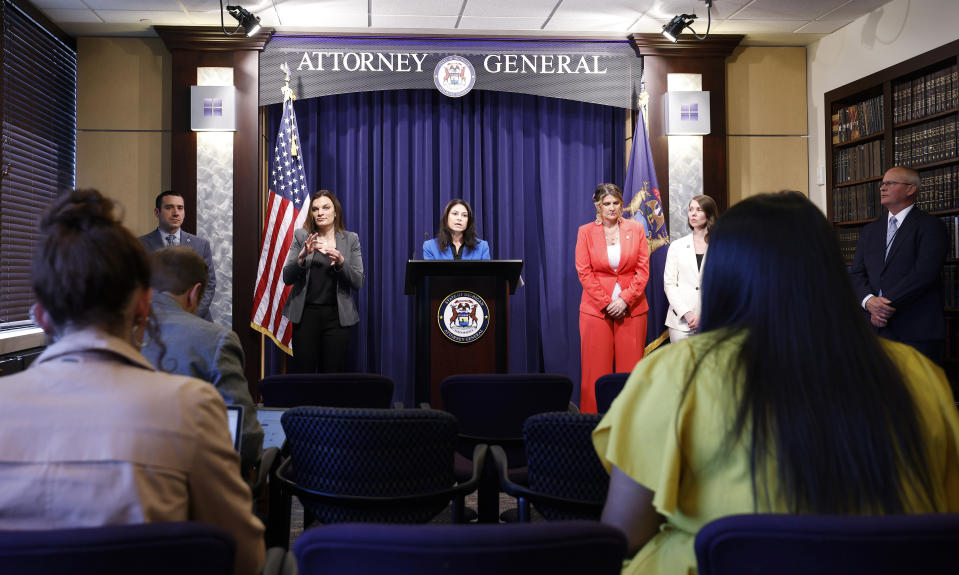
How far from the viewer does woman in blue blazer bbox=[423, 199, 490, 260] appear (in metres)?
5.26

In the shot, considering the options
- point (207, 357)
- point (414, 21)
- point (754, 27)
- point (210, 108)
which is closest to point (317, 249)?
point (210, 108)

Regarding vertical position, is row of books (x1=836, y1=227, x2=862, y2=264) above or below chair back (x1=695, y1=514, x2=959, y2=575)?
above

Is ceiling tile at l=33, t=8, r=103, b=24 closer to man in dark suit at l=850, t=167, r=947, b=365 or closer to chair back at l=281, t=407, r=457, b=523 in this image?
chair back at l=281, t=407, r=457, b=523

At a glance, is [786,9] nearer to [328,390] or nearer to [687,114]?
[687,114]

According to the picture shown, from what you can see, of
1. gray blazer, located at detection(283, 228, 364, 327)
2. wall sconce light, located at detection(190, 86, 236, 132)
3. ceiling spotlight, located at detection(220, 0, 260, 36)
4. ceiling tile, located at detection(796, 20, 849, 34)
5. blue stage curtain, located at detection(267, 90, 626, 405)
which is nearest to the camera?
gray blazer, located at detection(283, 228, 364, 327)

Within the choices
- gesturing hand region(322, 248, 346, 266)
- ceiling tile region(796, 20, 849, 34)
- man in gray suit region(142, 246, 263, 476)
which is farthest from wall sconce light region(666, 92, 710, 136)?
man in gray suit region(142, 246, 263, 476)

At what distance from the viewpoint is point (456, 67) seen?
242 inches

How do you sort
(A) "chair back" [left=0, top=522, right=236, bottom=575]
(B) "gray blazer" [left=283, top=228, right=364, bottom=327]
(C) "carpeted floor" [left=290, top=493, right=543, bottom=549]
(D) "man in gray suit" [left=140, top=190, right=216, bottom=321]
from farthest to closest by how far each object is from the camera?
(D) "man in gray suit" [left=140, top=190, right=216, bottom=321] → (B) "gray blazer" [left=283, top=228, right=364, bottom=327] → (C) "carpeted floor" [left=290, top=493, right=543, bottom=549] → (A) "chair back" [left=0, top=522, right=236, bottom=575]

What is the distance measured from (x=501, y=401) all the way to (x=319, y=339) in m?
2.37

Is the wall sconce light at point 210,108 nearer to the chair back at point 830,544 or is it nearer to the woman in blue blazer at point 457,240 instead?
the woman in blue blazer at point 457,240

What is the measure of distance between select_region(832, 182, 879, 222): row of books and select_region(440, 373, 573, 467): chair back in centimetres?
412

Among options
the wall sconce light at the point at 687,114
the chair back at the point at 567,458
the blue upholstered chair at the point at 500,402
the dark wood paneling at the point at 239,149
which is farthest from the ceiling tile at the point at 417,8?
the chair back at the point at 567,458

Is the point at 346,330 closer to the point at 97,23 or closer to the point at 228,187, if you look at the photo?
the point at 228,187

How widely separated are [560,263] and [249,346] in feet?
8.63
